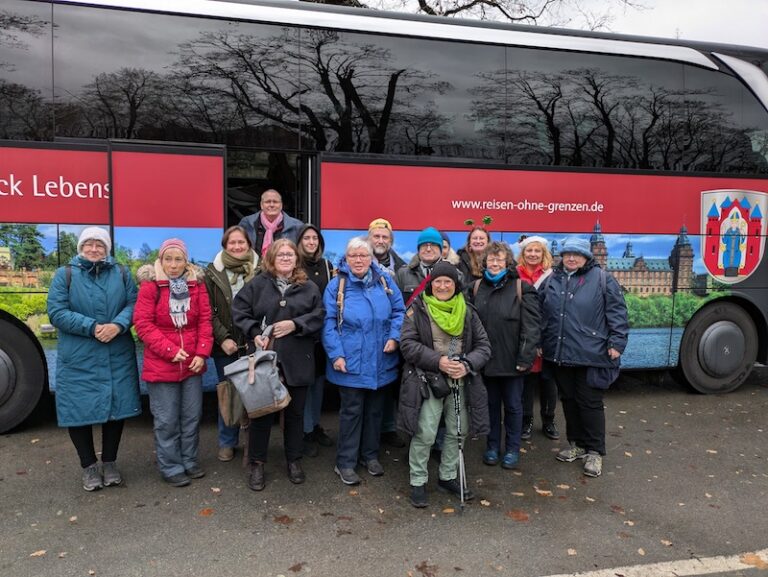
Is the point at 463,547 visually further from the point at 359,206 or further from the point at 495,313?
the point at 359,206

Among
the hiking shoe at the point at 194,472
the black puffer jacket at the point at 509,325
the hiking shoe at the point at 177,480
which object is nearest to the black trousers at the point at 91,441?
the hiking shoe at the point at 177,480

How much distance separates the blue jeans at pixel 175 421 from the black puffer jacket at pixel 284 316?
2.00 ft

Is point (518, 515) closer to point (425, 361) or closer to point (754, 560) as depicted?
point (425, 361)

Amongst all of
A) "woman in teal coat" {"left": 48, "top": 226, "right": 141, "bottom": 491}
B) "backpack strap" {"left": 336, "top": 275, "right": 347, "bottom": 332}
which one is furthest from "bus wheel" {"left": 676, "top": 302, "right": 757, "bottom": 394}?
"woman in teal coat" {"left": 48, "top": 226, "right": 141, "bottom": 491}

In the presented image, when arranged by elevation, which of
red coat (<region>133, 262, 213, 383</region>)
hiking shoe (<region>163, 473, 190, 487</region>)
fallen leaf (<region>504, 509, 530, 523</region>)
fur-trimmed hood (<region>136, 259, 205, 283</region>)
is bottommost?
Result: fallen leaf (<region>504, 509, 530, 523</region>)

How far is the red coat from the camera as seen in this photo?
397cm

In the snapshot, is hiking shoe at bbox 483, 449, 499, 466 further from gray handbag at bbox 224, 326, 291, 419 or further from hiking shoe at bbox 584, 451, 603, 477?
gray handbag at bbox 224, 326, 291, 419

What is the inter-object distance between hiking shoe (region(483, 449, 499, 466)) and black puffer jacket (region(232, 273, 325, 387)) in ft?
5.36

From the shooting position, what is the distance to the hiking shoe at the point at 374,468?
443 cm

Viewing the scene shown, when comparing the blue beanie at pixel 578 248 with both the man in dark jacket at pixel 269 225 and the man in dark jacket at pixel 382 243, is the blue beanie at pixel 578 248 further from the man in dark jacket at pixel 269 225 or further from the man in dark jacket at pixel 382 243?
the man in dark jacket at pixel 269 225

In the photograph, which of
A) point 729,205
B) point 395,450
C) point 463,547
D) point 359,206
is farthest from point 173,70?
point 729,205

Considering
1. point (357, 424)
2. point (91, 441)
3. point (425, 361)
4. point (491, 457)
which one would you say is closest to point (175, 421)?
point (91, 441)

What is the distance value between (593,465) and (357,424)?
73.6 inches

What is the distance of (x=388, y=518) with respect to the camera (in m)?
3.80
